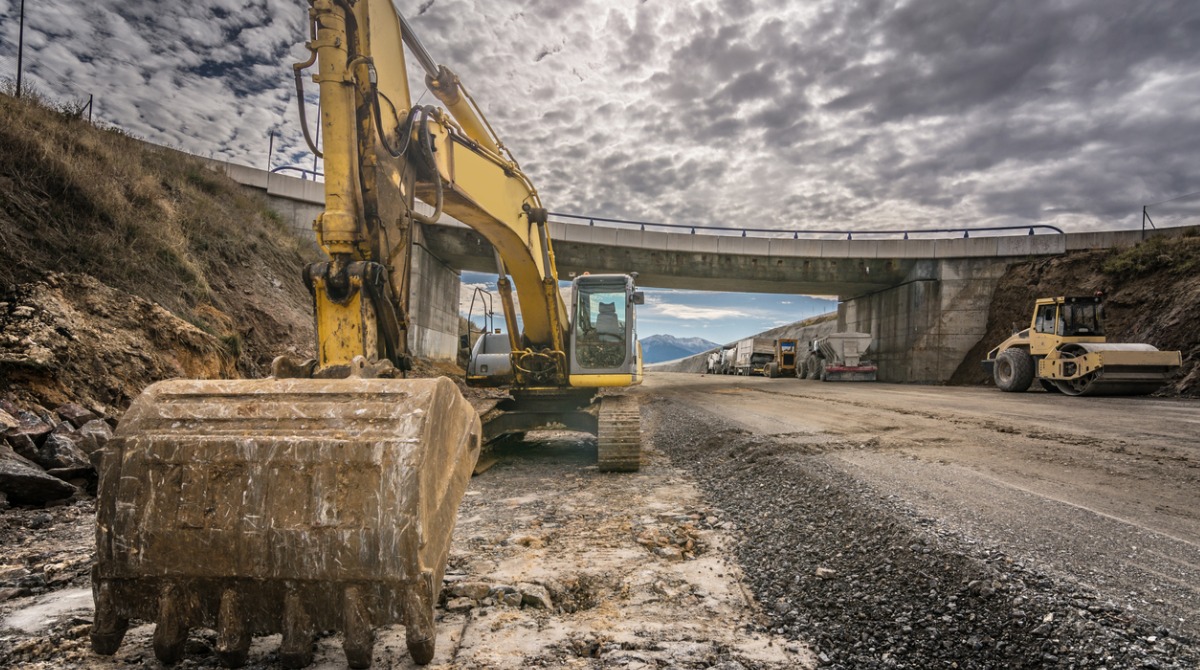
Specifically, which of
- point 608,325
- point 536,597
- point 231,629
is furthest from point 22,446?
point 608,325

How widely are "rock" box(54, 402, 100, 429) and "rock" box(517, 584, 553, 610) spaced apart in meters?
5.19

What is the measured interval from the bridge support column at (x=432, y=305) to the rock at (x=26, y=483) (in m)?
14.6

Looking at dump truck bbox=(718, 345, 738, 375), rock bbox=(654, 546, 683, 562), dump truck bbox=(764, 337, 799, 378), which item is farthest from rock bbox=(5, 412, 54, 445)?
dump truck bbox=(718, 345, 738, 375)

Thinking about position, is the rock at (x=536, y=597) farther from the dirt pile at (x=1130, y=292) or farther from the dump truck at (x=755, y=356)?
the dump truck at (x=755, y=356)

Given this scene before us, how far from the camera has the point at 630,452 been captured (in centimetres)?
593

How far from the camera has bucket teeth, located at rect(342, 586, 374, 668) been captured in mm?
1939

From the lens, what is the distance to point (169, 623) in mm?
2002

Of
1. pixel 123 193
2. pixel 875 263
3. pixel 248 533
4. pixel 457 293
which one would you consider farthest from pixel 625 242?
pixel 248 533

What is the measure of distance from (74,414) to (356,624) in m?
5.33

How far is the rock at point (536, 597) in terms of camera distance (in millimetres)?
2699

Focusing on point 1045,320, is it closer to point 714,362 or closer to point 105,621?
point 105,621

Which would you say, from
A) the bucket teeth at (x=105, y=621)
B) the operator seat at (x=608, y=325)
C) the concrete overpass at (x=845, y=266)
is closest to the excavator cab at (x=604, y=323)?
the operator seat at (x=608, y=325)

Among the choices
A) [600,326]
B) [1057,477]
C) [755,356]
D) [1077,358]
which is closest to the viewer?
[1057,477]

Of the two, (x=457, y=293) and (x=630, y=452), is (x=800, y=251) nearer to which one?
(x=457, y=293)
